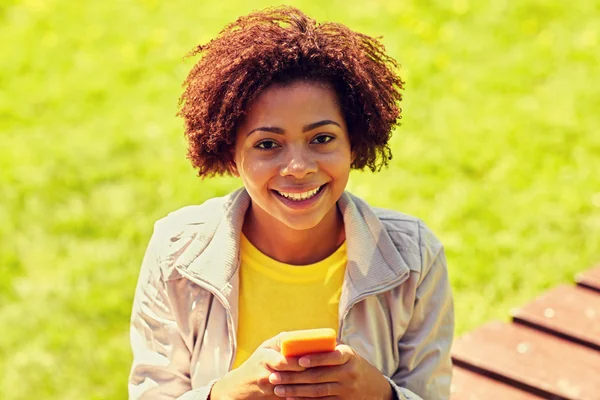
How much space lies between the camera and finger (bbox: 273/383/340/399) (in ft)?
7.36

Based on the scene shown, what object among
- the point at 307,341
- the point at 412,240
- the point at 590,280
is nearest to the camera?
the point at 307,341

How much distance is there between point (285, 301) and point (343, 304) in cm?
16

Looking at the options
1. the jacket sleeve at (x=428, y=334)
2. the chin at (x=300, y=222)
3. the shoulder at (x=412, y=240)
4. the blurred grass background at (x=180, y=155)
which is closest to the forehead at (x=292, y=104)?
the chin at (x=300, y=222)

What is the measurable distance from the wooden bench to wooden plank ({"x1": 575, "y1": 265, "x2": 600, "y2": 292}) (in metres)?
0.01

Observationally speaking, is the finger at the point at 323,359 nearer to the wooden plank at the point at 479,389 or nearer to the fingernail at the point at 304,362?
the fingernail at the point at 304,362

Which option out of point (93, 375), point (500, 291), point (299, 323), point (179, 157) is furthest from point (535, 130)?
point (299, 323)

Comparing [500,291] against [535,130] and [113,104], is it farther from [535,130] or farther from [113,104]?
[113,104]

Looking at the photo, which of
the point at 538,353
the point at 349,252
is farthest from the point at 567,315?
the point at 349,252

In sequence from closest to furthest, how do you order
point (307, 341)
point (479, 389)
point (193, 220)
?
point (307, 341)
point (193, 220)
point (479, 389)

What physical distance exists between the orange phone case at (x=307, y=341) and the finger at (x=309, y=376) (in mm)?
67

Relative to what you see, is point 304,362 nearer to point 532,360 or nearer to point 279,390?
point 279,390

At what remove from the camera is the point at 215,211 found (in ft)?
8.59

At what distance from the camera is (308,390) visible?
2.25 metres

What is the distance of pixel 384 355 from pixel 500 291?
5.94 ft
